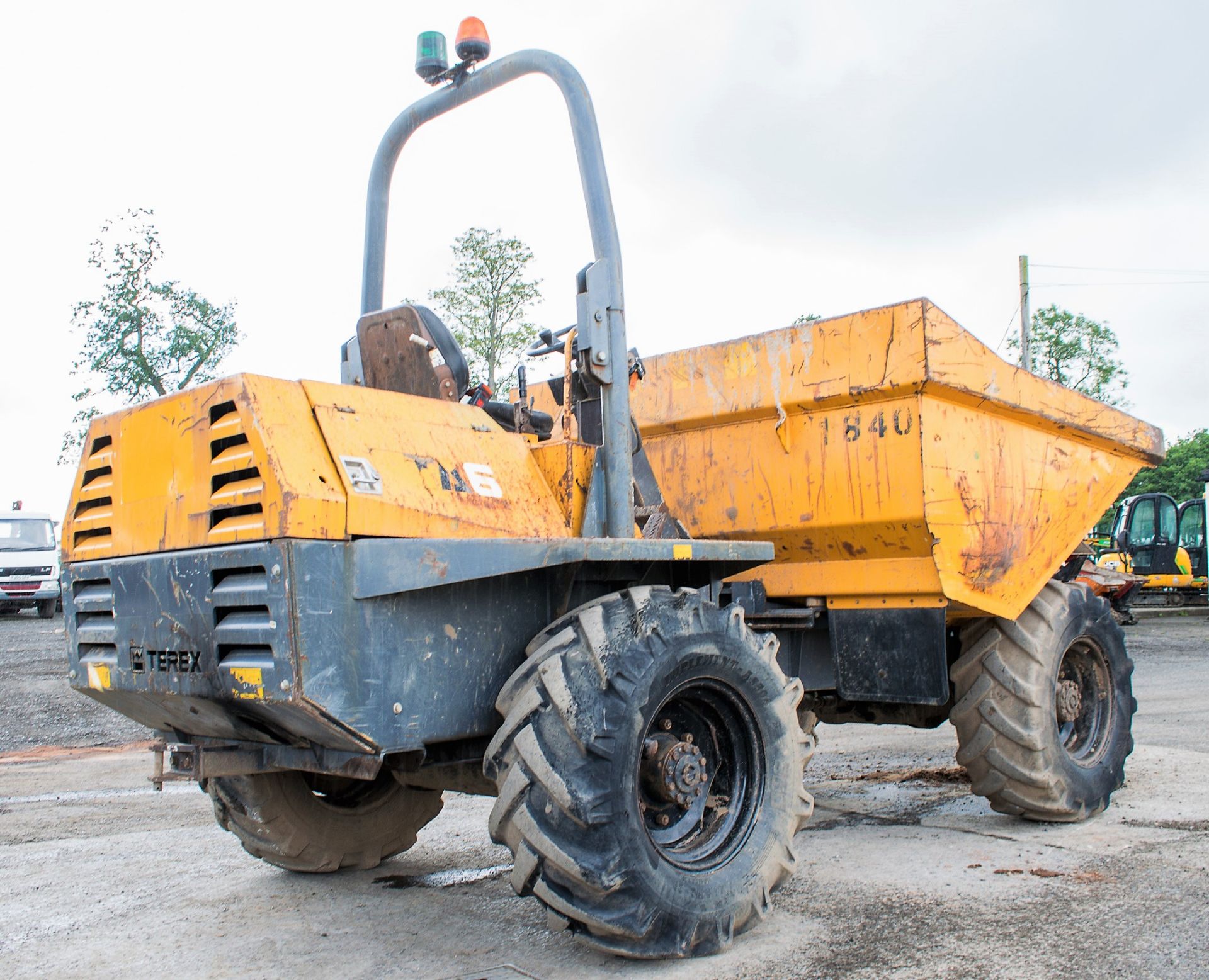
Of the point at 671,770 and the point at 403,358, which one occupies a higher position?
the point at 403,358

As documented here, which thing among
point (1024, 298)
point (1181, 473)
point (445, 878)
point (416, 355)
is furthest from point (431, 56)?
point (1181, 473)

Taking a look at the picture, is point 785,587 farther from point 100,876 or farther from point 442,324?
point 100,876

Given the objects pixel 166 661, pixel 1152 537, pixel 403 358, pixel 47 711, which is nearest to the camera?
pixel 166 661

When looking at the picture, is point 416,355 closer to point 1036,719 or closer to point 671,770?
point 671,770

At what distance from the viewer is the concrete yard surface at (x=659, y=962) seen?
3633mm

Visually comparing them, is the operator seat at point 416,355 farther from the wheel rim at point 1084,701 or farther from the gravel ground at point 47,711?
the gravel ground at point 47,711

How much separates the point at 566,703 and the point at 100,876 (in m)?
2.66

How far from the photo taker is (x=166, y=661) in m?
3.57

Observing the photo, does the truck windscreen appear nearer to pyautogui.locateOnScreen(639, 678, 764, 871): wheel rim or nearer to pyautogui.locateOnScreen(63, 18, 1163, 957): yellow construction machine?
pyautogui.locateOnScreen(63, 18, 1163, 957): yellow construction machine

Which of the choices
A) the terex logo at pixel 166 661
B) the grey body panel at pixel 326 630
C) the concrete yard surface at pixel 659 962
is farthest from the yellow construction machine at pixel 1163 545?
the terex logo at pixel 166 661

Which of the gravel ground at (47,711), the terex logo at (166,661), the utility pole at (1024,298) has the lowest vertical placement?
the gravel ground at (47,711)

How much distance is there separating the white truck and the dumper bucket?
18.5 m

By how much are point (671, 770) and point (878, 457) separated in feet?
6.43

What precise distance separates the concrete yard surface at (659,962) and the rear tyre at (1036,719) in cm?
17
